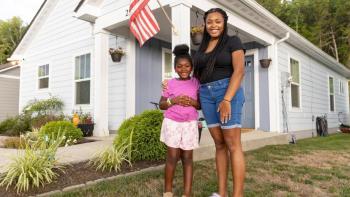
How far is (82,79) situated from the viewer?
8.27 meters

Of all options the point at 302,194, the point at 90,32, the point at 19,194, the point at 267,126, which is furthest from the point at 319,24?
the point at 19,194

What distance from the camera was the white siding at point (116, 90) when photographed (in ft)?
23.6

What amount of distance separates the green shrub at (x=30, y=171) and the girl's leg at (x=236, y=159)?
191 cm

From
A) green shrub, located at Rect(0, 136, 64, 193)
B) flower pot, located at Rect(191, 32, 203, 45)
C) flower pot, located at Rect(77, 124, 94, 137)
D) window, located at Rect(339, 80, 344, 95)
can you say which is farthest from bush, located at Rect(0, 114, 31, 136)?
window, located at Rect(339, 80, 344, 95)

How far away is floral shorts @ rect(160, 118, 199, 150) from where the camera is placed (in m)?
2.65

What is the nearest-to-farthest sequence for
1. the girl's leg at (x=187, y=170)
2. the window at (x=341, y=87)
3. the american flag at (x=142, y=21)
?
the girl's leg at (x=187, y=170)
the american flag at (x=142, y=21)
the window at (x=341, y=87)

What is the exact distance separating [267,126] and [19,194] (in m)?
6.58

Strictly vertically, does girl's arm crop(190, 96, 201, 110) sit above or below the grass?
above

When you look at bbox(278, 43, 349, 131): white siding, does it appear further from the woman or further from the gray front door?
the woman

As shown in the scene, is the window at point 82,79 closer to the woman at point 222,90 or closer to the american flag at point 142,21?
the american flag at point 142,21

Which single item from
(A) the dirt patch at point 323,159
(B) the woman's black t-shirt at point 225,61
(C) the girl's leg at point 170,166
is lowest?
(A) the dirt patch at point 323,159

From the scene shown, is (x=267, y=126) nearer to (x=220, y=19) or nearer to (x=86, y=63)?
(x=86, y=63)

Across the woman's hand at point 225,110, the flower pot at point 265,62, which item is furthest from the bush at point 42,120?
the woman's hand at point 225,110

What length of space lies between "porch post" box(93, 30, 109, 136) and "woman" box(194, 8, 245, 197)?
14.8 ft
